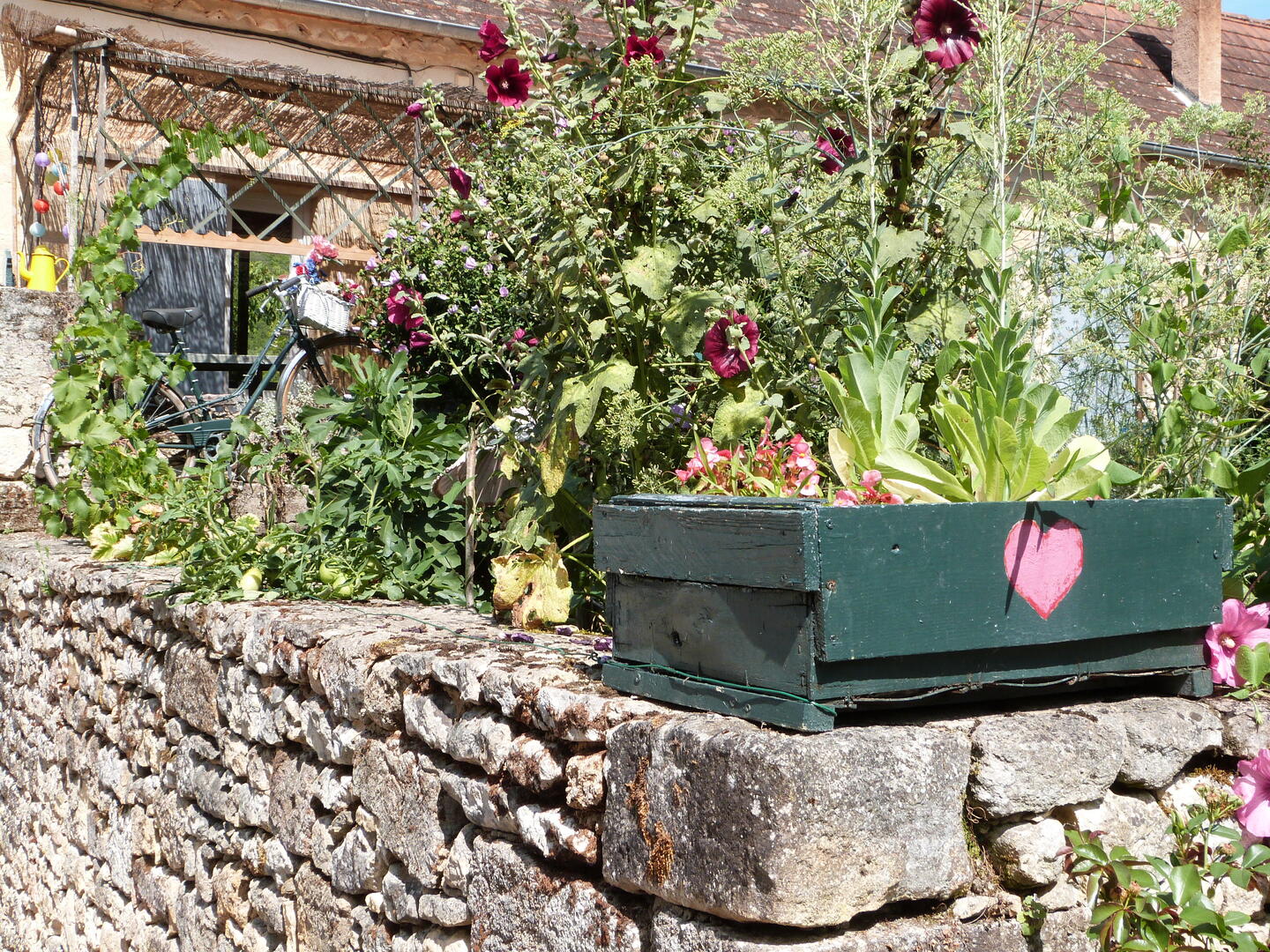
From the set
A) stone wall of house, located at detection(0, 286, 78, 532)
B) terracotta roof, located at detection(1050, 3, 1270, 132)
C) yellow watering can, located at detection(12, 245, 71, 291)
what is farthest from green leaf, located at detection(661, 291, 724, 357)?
terracotta roof, located at detection(1050, 3, 1270, 132)

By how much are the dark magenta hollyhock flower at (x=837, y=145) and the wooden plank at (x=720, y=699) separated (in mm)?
1173

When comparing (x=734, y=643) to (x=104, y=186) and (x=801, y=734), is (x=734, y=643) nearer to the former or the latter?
(x=801, y=734)

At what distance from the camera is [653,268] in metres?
2.42

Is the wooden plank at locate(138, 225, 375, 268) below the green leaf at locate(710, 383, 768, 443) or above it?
above

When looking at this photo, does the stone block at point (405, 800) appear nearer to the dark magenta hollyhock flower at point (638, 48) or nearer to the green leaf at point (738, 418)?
the green leaf at point (738, 418)

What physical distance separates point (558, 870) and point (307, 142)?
219 inches

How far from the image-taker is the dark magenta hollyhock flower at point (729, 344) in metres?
→ 2.31

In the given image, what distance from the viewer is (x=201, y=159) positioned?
15.7 feet

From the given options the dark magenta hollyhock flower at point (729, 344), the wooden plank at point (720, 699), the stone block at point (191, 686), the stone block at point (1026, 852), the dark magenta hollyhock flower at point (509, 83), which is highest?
the dark magenta hollyhock flower at point (509, 83)

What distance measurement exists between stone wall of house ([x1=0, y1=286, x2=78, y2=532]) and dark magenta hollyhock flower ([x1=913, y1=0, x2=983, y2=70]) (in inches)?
174

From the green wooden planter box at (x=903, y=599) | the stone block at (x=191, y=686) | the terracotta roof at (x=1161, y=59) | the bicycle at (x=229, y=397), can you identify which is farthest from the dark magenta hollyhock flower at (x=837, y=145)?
the terracotta roof at (x=1161, y=59)

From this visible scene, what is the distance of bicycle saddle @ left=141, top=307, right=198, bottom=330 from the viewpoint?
577 cm

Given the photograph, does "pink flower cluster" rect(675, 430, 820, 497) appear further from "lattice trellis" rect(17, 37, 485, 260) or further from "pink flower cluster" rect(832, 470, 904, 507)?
"lattice trellis" rect(17, 37, 485, 260)

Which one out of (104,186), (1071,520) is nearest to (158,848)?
(1071,520)
